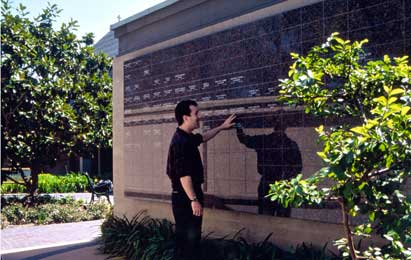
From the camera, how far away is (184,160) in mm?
5309

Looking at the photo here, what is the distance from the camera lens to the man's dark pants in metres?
5.49

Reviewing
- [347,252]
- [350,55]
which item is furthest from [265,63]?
[347,252]

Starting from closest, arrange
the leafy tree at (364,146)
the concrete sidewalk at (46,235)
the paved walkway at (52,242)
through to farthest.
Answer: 1. the leafy tree at (364,146)
2. the paved walkway at (52,242)
3. the concrete sidewalk at (46,235)

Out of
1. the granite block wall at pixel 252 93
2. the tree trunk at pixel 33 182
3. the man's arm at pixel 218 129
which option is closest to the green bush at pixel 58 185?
the tree trunk at pixel 33 182

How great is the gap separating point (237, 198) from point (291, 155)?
102 centimetres

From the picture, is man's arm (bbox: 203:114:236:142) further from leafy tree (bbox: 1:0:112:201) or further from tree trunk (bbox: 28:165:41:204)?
tree trunk (bbox: 28:165:41:204)

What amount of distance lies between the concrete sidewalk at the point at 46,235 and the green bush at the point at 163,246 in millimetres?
1615

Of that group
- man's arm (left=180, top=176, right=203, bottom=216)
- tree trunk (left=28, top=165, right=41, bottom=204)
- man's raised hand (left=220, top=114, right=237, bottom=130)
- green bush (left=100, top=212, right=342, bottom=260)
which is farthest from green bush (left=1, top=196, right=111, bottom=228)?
man's arm (left=180, top=176, right=203, bottom=216)

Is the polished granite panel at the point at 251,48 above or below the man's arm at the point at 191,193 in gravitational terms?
above

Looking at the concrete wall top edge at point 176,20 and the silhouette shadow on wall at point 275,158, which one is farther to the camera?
the concrete wall top edge at point 176,20

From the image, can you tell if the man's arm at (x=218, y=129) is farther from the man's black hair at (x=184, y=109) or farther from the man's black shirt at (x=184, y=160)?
the man's black hair at (x=184, y=109)

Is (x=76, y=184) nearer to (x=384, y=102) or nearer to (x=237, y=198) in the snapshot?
(x=237, y=198)

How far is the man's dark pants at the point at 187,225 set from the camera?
18.0 feet

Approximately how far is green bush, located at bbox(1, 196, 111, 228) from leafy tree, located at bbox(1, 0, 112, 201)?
4.38 feet
